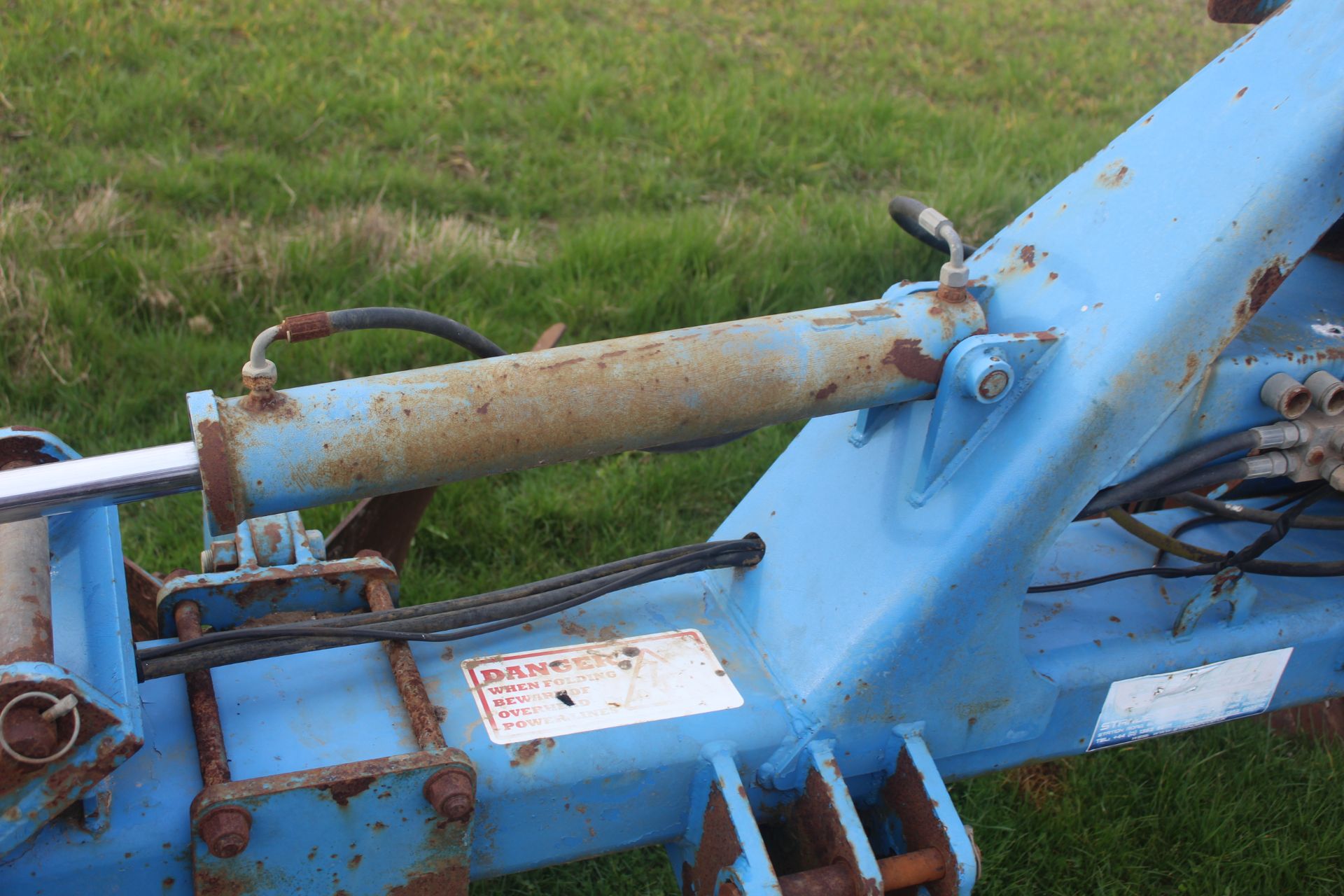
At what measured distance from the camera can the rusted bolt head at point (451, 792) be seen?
1.38 metres

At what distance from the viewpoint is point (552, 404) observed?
4.60 feet

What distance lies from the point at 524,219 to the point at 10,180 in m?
1.69

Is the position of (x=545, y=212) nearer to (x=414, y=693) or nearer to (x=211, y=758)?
(x=414, y=693)

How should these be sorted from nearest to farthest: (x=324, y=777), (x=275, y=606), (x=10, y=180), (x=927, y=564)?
(x=324, y=777) < (x=927, y=564) < (x=275, y=606) < (x=10, y=180)

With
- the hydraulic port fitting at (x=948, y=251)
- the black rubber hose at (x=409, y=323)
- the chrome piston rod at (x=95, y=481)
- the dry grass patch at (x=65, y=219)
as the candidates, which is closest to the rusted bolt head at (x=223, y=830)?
the chrome piston rod at (x=95, y=481)

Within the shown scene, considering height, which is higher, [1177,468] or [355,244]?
[1177,468]

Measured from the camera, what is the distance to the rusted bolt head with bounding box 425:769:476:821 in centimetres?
138

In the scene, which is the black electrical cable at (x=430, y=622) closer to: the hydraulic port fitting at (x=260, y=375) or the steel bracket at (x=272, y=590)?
the steel bracket at (x=272, y=590)

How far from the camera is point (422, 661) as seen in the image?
1.63 m

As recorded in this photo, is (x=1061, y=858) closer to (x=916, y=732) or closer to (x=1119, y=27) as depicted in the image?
(x=916, y=732)

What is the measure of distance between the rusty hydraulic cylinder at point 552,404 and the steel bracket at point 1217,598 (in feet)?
2.00

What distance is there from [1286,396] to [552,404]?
0.99m

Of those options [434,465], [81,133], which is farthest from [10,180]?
[434,465]

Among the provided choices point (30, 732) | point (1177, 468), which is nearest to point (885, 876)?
point (1177, 468)
